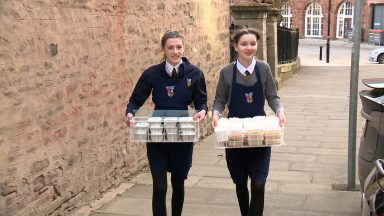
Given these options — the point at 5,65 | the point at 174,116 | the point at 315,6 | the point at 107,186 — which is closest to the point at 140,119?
the point at 174,116

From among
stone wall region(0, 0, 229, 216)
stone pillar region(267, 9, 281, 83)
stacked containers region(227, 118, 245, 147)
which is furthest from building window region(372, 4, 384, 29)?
stacked containers region(227, 118, 245, 147)

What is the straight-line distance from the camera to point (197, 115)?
13.4ft

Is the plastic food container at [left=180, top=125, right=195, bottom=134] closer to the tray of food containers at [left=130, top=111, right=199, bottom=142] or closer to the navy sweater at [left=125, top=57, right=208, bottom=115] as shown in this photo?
the tray of food containers at [left=130, top=111, right=199, bottom=142]

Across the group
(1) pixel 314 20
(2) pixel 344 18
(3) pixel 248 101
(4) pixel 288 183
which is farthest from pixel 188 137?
(1) pixel 314 20

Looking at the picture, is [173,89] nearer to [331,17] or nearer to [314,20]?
[331,17]

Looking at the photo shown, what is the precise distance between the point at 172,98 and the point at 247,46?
2.38 feet

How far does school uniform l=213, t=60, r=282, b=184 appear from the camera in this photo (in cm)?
417

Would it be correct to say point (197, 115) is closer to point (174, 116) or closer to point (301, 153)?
point (174, 116)

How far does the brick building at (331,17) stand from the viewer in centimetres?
4319

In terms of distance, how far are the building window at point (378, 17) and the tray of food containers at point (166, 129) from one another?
1654 inches

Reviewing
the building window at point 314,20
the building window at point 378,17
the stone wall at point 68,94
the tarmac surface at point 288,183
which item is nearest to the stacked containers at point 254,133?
the tarmac surface at point 288,183

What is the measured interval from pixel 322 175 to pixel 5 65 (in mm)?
4267

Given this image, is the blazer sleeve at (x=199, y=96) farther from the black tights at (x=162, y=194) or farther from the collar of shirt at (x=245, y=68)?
the black tights at (x=162, y=194)

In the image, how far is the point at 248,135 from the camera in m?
3.88
